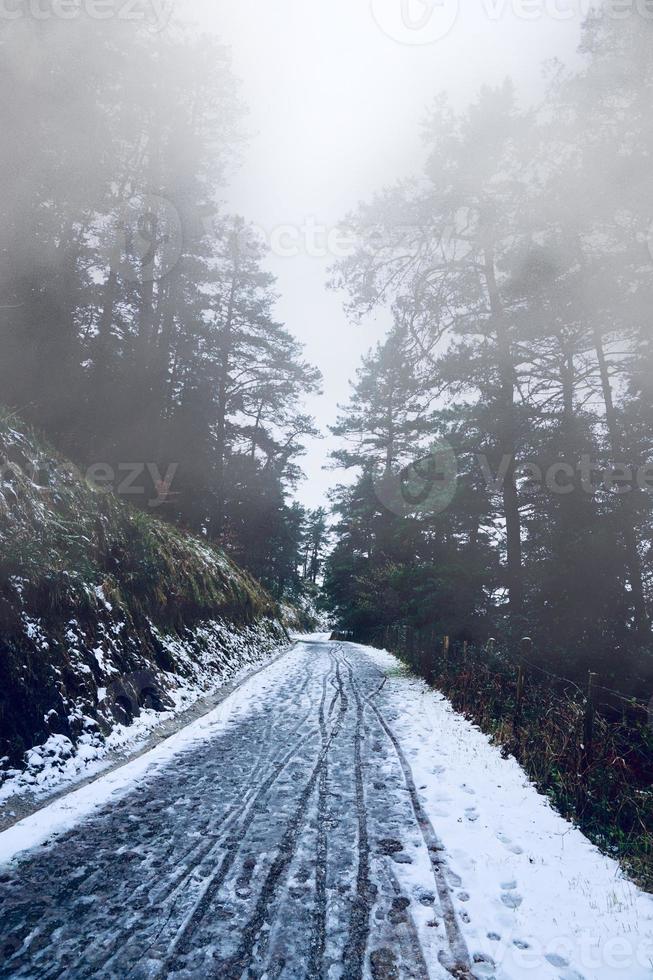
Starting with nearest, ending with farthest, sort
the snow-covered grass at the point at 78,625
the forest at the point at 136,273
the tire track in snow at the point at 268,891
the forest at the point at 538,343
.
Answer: the tire track in snow at the point at 268,891
the snow-covered grass at the point at 78,625
the forest at the point at 538,343
the forest at the point at 136,273

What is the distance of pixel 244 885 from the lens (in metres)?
3.47

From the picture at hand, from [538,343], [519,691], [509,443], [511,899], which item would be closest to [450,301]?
[538,343]

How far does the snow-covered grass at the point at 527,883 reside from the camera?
2.97 m

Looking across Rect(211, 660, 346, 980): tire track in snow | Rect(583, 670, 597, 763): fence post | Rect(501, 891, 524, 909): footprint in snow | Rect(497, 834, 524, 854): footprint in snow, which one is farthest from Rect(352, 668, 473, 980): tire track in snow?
Rect(583, 670, 597, 763): fence post

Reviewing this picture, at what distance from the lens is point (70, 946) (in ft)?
9.27

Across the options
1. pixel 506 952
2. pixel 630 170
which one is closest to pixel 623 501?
pixel 630 170

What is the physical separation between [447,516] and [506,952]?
37.8ft

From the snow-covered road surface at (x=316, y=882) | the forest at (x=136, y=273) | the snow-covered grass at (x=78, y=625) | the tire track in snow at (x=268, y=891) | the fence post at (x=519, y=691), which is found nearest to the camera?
the tire track in snow at (x=268, y=891)

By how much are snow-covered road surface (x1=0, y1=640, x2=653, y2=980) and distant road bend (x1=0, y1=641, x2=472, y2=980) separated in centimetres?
1

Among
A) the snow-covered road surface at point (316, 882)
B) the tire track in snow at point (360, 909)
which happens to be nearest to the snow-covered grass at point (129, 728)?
the snow-covered road surface at point (316, 882)

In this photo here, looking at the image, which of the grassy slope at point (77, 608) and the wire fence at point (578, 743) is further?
the grassy slope at point (77, 608)

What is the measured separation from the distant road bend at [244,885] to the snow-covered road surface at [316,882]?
0.5 inches

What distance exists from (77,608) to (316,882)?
4.93 meters

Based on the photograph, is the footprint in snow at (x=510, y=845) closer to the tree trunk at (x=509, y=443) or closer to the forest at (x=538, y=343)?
the forest at (x=538, y=343)
